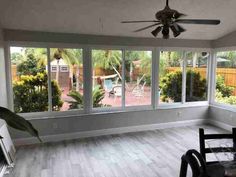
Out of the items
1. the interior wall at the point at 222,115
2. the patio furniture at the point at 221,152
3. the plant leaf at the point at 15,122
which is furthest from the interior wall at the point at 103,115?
the plant leaf at the point at 15,122

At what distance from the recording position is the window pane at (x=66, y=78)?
14.9ft

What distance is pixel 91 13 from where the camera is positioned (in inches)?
143

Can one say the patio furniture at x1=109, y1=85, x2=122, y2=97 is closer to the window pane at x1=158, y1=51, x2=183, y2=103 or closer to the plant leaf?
the window pane at x1=158, y1=51, x2=183, y2=103

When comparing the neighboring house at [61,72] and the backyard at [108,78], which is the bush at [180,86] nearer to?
the backyard at [108,78]

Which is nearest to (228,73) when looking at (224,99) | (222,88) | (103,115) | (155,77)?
(222,88)

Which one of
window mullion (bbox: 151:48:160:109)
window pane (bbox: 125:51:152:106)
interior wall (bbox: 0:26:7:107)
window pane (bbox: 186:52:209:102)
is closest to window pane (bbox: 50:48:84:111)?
interior wall (bbox: 0:26:7:107)

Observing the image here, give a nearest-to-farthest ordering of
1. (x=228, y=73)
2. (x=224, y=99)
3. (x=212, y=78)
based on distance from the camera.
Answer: (x=228, y=73) → (x=224, y=99) → (x=212, y=78)

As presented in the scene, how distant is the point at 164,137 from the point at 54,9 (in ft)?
11.2

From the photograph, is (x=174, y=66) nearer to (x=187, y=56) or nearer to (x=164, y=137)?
(x=187, y=56)

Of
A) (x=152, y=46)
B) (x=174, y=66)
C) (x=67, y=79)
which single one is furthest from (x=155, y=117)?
(x=67, y=79)

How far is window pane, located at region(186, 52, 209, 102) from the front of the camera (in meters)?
5.67

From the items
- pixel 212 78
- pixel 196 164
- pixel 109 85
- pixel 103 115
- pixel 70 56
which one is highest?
pixel 70 56

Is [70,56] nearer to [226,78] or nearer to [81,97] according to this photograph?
[81,97]

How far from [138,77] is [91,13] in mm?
2132
